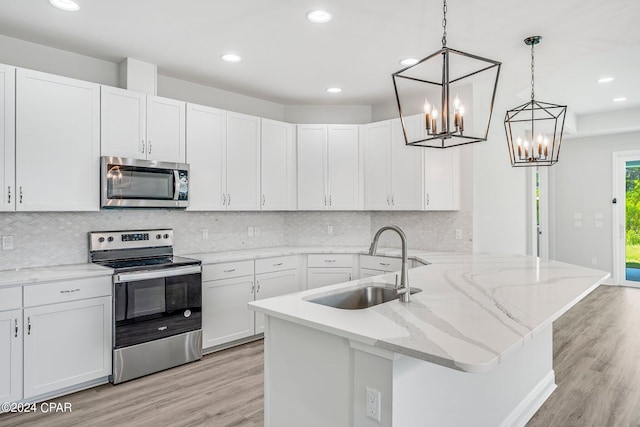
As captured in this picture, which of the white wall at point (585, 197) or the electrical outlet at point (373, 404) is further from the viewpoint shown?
the white wall at point (585, 197)

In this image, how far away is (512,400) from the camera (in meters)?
2.51

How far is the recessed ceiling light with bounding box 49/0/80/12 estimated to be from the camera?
8.48ft

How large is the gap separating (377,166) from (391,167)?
0.18 metres

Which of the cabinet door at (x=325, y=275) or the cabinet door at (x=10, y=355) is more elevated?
the cabinet door at (x=325, y=275)

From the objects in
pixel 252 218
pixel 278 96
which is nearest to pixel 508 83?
pixel 278 96

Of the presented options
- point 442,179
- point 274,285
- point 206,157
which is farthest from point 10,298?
point 442,179

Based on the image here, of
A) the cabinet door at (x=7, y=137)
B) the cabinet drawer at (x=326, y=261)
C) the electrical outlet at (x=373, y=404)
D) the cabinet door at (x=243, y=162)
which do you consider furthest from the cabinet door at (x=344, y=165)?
the electrical outlet at (x=373, y=404)

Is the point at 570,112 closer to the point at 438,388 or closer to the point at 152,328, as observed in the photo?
the point at 438,388

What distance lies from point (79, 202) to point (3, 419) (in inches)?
60.7

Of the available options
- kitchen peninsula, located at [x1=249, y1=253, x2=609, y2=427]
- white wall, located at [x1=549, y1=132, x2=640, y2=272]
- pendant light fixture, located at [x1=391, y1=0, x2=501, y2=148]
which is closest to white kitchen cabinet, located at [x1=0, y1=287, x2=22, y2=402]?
kitchen peninsula, located at [x1=249, y1=253, x2=609, y2=427]

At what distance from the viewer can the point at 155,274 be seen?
3.27 meters

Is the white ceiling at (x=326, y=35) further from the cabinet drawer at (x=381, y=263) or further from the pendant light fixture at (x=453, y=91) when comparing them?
the cabinet drawer at (x=381, y=263)

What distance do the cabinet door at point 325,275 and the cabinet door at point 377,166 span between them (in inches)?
33.1

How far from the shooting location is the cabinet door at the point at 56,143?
294cm
